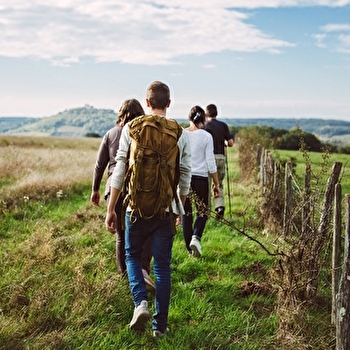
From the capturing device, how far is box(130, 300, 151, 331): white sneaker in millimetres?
4332

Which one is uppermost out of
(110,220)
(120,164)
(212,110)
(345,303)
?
(212,110)

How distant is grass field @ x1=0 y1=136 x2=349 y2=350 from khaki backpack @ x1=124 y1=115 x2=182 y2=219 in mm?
1133

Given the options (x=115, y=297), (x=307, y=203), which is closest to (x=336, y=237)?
(x=307, y=203)

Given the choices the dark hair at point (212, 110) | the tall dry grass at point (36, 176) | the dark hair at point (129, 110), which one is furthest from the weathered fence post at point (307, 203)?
the tall dry grass at point (36, 176)

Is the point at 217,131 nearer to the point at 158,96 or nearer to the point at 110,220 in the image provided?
the point at 110,220

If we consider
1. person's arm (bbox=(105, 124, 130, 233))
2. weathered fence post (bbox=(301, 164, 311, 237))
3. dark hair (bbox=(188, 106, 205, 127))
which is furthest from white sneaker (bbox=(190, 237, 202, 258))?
person's arm (bbox=(105, 124, 130, 233))

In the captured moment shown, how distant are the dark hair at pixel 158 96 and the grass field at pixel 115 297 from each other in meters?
1.53

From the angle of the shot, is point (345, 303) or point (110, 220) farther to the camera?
point (110, 220)

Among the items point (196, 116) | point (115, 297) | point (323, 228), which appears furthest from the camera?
point (196, 116)

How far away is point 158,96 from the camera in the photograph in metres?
4.32

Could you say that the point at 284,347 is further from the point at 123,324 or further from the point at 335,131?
the point at 335,131

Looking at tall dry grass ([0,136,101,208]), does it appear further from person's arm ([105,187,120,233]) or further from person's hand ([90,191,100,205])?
person's arm ([105,187,120,233])

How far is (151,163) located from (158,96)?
0.62 meters

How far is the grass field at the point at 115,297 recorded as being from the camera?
14.2ft
